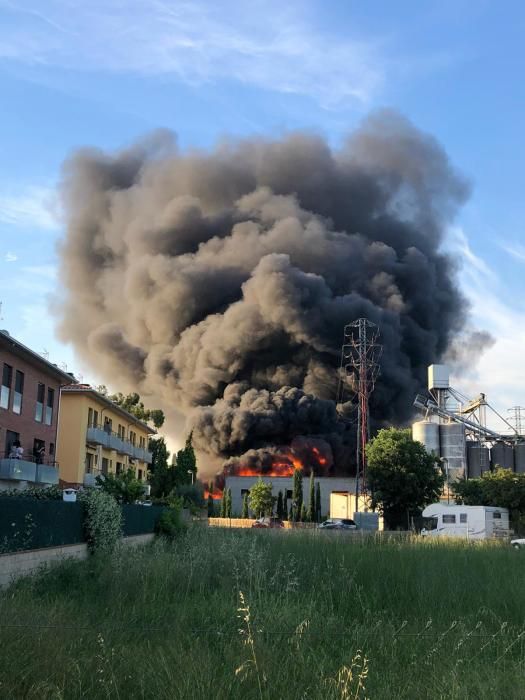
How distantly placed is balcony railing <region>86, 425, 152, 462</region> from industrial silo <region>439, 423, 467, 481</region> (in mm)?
34889

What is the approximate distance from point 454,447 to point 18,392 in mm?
59004

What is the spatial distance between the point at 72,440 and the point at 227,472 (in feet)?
153

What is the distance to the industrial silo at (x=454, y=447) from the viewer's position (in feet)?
266

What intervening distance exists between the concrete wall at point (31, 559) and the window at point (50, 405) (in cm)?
1946

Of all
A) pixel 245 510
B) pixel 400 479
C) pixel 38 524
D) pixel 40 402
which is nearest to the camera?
pixel 38 524

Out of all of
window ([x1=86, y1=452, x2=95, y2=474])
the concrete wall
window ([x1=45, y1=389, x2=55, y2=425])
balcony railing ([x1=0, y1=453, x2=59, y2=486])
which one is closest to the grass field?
the concrete wall

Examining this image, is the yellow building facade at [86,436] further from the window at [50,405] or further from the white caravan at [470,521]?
the white caravan at [470,521]

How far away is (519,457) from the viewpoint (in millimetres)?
Answer: 82875

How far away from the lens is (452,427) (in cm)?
8225

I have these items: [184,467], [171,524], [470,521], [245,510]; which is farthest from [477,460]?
[171,524]

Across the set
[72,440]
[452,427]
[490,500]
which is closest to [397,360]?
[452,427]

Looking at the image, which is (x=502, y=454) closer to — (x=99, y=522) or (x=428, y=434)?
(x=428, y=434)

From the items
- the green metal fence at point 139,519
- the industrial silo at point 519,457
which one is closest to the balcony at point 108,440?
→ the green metal fence at point 139,519

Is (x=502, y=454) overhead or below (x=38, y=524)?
overhead
